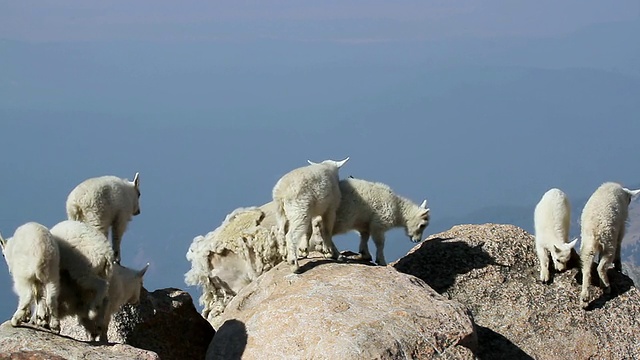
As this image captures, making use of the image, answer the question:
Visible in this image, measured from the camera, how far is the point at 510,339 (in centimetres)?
1411

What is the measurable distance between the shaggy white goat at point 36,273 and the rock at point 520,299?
6.36m

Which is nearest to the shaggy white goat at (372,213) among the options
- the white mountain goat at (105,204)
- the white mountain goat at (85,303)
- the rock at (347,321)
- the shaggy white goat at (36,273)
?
the rock at (347,321)

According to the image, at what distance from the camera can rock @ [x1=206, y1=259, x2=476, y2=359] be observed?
1130cm

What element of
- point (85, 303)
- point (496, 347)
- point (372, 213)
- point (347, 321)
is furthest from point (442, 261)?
point (85, 303)

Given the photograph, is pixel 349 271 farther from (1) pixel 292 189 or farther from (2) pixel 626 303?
(2) pixel 626 303

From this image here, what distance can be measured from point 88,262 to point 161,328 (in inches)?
95.8

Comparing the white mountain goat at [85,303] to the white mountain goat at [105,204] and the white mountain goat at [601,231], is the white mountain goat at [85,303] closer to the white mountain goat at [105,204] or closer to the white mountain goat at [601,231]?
the white mountain goat at [105,204]

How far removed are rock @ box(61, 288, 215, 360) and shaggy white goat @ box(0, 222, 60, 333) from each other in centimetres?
157

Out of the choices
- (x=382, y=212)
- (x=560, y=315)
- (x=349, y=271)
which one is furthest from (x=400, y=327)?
(x=382, y=212)

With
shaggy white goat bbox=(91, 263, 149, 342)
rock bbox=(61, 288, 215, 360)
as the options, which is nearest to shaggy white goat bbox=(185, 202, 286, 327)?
rock bbox=(61, 288, 215, 360)

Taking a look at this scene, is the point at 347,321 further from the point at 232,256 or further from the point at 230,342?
the point at 232,256

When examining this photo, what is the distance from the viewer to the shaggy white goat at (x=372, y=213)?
16156mm

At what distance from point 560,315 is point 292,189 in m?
4.88

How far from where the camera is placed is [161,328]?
44.2ft
